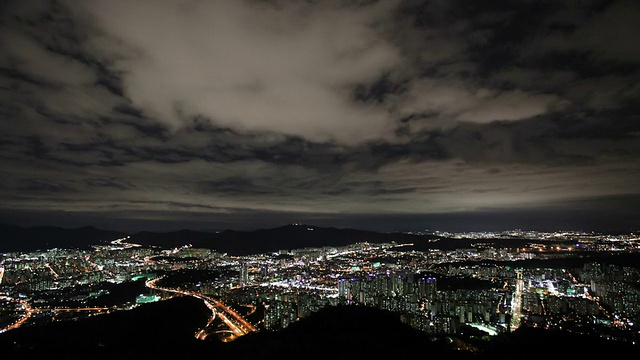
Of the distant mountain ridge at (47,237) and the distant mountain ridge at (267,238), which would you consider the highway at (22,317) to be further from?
the distant mountain ridge at (47,237)

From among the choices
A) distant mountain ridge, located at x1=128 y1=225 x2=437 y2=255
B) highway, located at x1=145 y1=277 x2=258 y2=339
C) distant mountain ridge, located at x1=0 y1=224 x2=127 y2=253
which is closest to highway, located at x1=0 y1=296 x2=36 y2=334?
highway, located at x1=145 y1=277 x2=258 y2=339

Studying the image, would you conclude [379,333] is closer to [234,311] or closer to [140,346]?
[140,346]

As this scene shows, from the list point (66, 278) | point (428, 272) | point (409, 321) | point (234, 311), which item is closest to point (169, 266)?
point (66, 278)

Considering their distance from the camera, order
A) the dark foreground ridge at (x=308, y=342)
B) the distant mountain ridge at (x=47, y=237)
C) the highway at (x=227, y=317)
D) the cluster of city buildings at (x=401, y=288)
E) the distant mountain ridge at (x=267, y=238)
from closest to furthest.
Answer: the dark foreground ridge at (x=308, y=342), the highway at (x=227, y=317), the cluster of city buildings at (x=401, y=288), the distant mountain ridge at (x=267, y=238), the distant mountain ridge at (x=47, y=237)

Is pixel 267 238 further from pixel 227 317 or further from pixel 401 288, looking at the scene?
pixel 227 317

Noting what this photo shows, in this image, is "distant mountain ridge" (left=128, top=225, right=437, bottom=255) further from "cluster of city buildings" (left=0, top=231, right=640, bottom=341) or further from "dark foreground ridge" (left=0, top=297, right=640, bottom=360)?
"dark foreground ridge" (left=0, top=297, right=640, bottom=360)

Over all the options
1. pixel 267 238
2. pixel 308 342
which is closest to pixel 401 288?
pixel 308 342

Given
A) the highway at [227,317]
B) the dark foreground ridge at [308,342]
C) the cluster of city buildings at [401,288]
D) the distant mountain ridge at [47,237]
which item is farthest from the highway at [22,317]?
the distant mountain ridge at [47,237]
